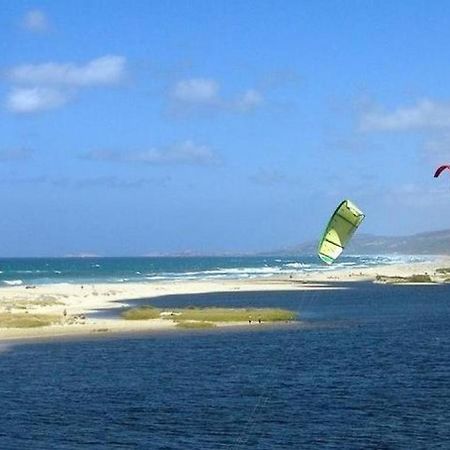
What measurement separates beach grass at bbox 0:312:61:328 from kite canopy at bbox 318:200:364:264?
107ft

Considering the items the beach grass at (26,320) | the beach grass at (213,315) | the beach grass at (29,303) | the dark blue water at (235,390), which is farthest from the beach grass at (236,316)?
the beach grass at (29,303)

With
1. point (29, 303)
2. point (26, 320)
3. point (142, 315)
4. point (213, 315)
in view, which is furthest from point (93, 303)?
point (26, 320)

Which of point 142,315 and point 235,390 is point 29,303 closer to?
point 142,315

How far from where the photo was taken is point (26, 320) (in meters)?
52.1

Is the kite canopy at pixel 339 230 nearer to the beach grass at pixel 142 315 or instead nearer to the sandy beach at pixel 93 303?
the sandy beach at pixel 93 303

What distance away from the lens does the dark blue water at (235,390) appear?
23578mm

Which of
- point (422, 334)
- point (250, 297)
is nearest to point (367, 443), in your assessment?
point (422, 334)

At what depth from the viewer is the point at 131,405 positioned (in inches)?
1098

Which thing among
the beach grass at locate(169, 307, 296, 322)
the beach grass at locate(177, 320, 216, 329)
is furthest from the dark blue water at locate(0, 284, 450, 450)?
the beach grass at locate(169, 307, 296, 322)

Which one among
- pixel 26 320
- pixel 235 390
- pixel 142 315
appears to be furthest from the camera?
pixel 142 315

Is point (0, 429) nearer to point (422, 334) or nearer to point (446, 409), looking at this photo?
point (446, 409)

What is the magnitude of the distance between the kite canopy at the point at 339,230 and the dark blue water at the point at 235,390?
4905mm

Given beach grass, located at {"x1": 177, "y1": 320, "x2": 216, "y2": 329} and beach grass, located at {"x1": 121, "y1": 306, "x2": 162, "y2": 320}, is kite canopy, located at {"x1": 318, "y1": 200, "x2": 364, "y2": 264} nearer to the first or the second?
beach grass, located at {"x1": 177, "y1": 320, "x2": 216, "y2": 329}

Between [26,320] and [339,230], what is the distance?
3462cm
